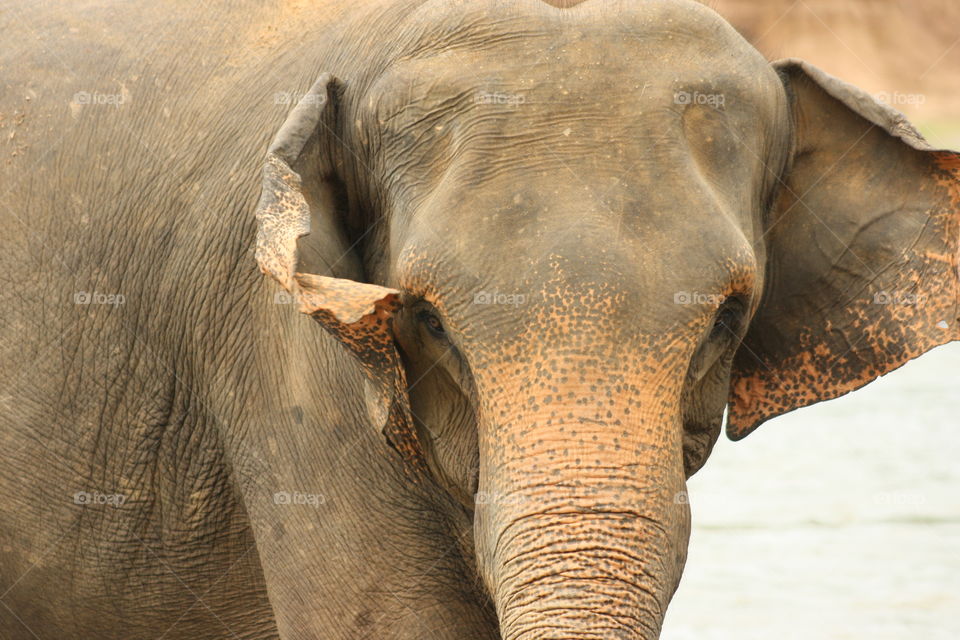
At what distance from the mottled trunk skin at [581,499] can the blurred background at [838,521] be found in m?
1.21

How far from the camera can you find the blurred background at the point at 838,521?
23.9 feet

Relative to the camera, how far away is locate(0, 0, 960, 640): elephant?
2785 millimetres

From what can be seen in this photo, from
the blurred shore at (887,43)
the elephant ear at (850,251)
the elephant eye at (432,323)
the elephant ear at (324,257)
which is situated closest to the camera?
the elephant ear at (324,257)

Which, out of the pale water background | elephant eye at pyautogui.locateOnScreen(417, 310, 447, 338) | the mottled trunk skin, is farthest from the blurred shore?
the mottled trunk skin

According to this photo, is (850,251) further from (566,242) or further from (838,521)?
(838,521)

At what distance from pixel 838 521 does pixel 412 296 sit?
661 centimetres

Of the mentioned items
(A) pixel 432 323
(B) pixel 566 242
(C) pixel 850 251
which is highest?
(B) pixel 566 242

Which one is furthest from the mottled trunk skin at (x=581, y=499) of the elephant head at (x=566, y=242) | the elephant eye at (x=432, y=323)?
the elephant eye at (x=432, y=323)

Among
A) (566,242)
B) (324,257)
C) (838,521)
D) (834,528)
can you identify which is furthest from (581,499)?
(838,521)

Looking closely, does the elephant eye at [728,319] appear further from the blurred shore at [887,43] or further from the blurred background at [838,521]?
the blurred shore at [887,43]

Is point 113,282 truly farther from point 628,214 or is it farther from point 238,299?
point 628,214

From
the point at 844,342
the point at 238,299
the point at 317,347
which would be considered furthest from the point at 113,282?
the point at 844,342

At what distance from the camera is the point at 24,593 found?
393cm

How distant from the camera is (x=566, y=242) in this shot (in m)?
2.79
